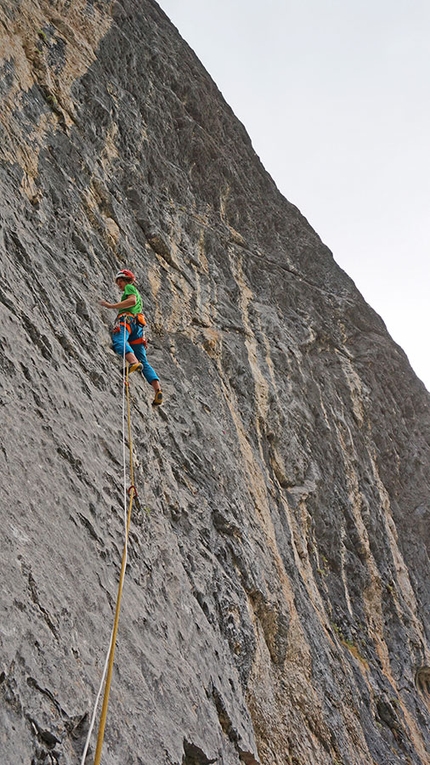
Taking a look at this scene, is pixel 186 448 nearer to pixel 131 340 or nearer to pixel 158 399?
pixel 158 399

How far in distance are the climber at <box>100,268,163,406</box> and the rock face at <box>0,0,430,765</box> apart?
0.71 ft

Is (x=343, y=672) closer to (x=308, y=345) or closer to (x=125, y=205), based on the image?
(x=308, y=345)

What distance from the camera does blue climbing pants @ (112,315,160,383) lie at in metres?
7.10

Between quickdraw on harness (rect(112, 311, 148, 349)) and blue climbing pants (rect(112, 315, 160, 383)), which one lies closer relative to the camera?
blue climbing pants (rect(112, 315, 160, 383))

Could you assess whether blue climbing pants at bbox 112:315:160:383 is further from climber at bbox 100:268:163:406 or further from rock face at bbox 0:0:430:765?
rock face at bbox 0:0:430:765

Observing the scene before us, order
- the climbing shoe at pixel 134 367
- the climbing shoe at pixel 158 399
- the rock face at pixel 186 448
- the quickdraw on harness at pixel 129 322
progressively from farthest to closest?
the climbing shoe at pixel 158 399 < the quickdraw on harness at pixel 129 322 < the climbing shoe at pixel 134 367 < the rock face at pixel 186 448

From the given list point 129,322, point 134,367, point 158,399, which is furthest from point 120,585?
point 129,322

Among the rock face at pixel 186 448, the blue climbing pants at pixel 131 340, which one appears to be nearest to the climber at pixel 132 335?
the blue climbing pants at pixel 131 340

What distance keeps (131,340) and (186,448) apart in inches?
59.7

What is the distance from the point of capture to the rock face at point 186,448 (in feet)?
12.9

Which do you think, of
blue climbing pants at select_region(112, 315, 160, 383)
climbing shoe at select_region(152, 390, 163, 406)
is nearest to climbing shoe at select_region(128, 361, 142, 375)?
blue climbing pants at select_region(112, 315, 160, 383)

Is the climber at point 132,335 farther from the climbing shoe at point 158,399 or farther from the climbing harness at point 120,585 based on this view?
the climbing harness at point 120,585

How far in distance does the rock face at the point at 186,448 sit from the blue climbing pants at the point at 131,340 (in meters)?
0.22

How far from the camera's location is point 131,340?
7594 millimetres
